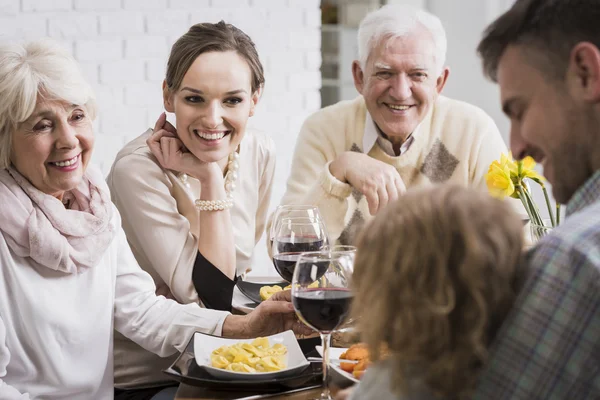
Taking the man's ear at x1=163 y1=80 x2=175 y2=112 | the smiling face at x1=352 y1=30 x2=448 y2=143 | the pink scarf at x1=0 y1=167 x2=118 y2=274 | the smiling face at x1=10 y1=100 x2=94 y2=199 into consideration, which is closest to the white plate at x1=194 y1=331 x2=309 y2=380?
the pink scarf at x1=0 y1=167 x2=118 y2=274

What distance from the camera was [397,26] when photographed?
8.29 ft

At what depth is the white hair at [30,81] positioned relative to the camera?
65.4 inches

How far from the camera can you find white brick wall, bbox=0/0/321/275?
3.70 metres

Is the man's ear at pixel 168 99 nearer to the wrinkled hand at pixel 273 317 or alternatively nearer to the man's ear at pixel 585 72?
the wrinkled hand at pixel 273 317

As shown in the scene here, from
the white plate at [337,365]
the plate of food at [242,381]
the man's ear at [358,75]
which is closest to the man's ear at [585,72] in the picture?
the white plate at [337,365]

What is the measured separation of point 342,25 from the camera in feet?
16.4

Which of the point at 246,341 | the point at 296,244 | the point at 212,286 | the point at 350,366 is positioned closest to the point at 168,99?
the point at 212,286

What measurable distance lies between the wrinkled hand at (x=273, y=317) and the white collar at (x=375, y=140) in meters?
1.13

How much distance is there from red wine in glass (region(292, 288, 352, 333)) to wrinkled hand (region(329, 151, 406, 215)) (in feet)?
3.49

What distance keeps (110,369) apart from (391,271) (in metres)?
1.28

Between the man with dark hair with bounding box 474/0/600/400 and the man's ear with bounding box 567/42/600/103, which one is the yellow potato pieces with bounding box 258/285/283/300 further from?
the man's ear with bounding box 567/42/600/103

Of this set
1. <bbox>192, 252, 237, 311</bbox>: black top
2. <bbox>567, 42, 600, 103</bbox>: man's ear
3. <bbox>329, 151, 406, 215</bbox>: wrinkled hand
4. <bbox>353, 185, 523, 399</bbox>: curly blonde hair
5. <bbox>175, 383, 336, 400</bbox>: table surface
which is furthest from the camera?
<bbox>329, 151, 406, 215</bbox>: wrinkled hand

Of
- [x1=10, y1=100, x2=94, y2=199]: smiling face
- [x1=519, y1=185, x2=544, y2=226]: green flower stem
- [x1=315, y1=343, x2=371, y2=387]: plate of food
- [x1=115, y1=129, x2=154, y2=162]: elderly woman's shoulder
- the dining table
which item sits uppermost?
[x1=10, y1=100, x2=94, y2=199]: smiling face

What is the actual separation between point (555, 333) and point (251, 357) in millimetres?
764
